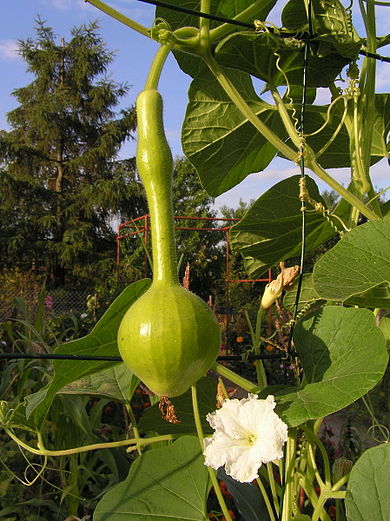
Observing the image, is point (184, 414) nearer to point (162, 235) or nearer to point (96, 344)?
point (96, 344)

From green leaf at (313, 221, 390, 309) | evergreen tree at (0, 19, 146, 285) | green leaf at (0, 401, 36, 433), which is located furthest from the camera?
evergreen tree at (0, 19, 146, 285)

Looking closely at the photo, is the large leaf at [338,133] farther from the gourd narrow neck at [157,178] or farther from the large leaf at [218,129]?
the gourd narrow neck at [157,178]

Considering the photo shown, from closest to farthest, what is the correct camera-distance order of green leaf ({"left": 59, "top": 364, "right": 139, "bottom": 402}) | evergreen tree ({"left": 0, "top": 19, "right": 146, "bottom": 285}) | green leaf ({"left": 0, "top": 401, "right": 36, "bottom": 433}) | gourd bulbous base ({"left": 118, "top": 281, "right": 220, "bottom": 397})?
gourd bulbous base ({"left": 118, "top": 281, "right": 220, "bottom": 397}) < green leaf ({"left": 0, "top": 401, "right": 36, "bottom": 433}) < green leaf ({"left": 59, "top": 364, "right": 139, "bottom": 402}) < evergreen tree ({"left": 0, "top": 19, "right": 146, "bottom": 285})

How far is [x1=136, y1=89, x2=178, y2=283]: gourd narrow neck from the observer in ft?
1.26

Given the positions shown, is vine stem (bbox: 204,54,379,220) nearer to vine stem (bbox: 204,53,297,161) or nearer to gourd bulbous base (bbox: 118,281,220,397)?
vine stem (bbox: 204,53,297,161)

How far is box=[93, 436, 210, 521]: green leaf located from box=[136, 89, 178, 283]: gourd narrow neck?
0.27 metres

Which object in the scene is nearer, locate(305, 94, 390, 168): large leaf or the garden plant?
the garden plant

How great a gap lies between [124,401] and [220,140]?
1.15 ft

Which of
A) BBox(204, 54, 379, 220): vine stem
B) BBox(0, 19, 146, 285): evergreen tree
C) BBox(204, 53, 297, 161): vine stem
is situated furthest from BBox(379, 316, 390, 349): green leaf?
BBox(0, 19, 146, 285): evergreen tree

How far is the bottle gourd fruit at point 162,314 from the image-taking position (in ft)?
1.15

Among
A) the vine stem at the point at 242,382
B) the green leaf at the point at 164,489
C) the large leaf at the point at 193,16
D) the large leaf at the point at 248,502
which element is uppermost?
the large leaf at the point at 193,16

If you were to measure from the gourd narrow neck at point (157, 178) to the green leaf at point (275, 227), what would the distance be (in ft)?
0.89

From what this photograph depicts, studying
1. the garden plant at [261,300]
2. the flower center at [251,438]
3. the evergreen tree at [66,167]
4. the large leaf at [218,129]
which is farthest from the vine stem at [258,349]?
the evergreen tree at [66,167]

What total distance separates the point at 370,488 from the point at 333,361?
103 millimetres
